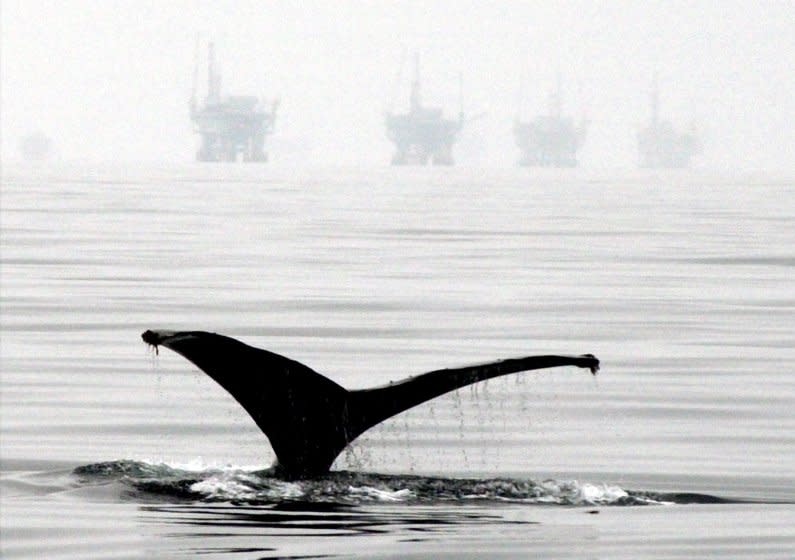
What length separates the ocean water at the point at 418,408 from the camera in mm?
7543

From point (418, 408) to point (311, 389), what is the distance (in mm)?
4602

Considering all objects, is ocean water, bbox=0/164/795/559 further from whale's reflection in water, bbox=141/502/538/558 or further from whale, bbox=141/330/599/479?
whale, bbox=141/330/599/479

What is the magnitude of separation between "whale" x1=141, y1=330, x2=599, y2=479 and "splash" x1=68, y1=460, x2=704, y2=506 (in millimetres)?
262

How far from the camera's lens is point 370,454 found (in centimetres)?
1002

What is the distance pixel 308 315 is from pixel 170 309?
1.35 metres

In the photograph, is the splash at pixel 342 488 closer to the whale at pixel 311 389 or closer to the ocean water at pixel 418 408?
the ocean water at pixel 418 408

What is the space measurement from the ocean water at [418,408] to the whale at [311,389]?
1.08ft

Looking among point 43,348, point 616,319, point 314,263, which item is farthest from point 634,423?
point 314,263

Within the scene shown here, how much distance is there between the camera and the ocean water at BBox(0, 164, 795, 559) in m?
7.54

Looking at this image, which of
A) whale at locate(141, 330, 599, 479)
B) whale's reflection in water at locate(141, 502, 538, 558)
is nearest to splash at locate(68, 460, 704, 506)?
whale's reflection in water at locate(141, 502, 538, 558)

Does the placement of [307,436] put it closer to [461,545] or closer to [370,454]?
[461,545]

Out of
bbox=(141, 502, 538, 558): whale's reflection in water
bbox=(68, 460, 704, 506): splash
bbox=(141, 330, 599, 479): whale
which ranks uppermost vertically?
bbox=(141, 330, 599, 479): whale

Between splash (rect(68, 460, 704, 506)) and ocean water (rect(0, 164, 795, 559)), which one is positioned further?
splash (rect(68, 460, 704, 506))

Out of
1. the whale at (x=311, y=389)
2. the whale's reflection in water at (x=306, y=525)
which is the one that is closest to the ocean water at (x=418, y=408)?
the whale's reflection in water at (x=306, y=525)
